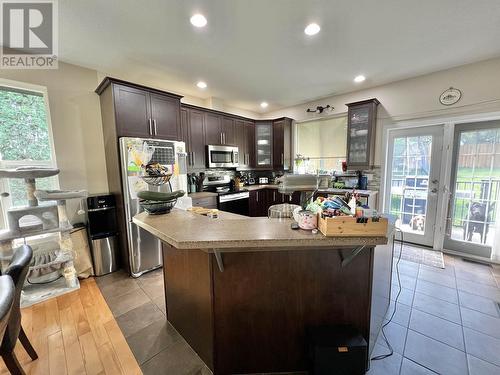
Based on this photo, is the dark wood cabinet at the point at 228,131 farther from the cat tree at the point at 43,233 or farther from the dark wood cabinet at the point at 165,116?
the cat tree at the point at 43,233

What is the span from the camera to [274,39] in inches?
87.9

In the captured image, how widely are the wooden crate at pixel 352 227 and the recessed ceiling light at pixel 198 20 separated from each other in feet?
6.79

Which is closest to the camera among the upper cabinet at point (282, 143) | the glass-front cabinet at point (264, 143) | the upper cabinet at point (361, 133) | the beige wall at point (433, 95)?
the beige wall at point (433, 95)

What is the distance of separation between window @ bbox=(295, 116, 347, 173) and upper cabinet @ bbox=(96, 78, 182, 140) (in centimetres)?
279

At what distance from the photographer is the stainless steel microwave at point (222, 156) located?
12.7ft

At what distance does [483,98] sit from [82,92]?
5398mm

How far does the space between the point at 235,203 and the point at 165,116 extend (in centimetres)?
193

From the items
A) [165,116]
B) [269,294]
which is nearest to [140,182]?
[165,116]

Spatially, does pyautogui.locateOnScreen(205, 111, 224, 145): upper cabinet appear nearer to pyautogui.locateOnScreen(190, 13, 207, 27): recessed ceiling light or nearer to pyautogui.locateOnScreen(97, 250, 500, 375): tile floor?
pyautogui.locateOnScreen(190, 13, 207, 27): recessed ceiling light

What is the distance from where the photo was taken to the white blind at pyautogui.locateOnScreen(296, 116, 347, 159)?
162 inches

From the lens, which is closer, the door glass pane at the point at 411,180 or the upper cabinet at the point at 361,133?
the door glass pane at the point at 411,180

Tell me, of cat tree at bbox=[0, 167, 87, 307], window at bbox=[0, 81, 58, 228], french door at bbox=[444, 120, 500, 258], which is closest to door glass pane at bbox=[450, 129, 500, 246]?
french door at bbox=[444, 120, 500, 258]

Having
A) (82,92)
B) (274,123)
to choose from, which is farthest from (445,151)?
(82,92)

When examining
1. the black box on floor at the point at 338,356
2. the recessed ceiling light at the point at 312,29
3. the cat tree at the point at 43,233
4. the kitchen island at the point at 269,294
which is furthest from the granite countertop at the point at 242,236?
the recessed ceiling light at the point at 312,29
